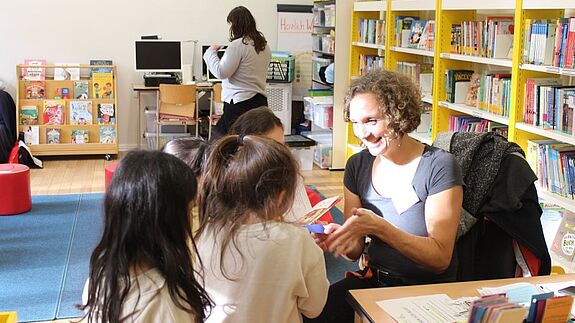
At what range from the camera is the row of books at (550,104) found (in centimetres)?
361

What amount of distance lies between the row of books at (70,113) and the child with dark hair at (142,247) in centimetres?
575

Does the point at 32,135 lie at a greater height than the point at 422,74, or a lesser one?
lesser

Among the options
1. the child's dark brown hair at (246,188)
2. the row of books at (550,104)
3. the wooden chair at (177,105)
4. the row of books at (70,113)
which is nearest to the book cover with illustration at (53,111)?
the row of books at (70,113)

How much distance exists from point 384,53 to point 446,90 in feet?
3.90

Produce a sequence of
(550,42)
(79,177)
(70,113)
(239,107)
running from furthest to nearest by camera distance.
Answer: (70,113)
(79,177)
(239,107)
(550,42)

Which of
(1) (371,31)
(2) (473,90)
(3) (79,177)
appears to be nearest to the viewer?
(2) (473,90)

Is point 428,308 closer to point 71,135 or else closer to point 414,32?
point 414,32

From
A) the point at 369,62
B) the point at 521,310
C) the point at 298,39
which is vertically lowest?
the point at 521,310

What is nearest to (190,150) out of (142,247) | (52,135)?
(142,247)

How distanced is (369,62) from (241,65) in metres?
1.58

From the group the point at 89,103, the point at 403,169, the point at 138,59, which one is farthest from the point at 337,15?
→ the point at 403,169

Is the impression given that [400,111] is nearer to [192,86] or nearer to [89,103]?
[192,86]

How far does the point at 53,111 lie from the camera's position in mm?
6938

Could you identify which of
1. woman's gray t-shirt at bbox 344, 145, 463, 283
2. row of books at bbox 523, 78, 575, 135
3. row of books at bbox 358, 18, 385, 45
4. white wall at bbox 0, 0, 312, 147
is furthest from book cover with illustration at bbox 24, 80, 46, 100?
woman's gray t-shirt at bbox 344, 145, 463, 283
